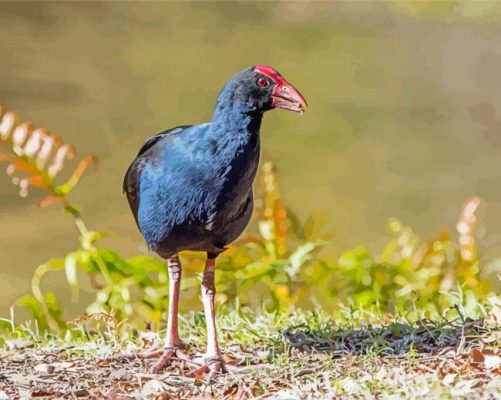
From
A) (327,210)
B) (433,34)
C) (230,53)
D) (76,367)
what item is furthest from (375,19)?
(76,367)

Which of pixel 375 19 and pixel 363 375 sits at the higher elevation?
pixel 375 19

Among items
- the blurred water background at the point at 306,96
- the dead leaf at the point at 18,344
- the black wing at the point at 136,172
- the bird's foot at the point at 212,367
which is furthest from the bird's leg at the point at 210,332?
the blurred water background at the point at 306,96

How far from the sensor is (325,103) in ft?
32.1

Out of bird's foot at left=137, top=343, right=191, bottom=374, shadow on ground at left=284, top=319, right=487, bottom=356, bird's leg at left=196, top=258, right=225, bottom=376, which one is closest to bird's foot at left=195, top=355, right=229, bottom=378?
bird's leg at left=196, top=258, right=225, bottom=376

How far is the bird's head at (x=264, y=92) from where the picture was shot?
3.59 metres

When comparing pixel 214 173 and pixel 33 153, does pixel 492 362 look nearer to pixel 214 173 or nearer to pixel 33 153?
pixel 214 173

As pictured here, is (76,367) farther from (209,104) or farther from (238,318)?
(209,104)

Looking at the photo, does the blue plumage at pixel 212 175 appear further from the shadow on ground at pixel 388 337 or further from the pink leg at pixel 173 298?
the shadow on ground at pixel 388 337

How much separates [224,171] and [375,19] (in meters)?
8.99

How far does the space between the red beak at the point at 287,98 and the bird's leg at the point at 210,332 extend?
26.3 inches

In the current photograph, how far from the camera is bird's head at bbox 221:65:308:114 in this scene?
3.59 metres

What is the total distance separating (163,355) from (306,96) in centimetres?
600

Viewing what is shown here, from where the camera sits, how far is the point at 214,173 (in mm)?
3605

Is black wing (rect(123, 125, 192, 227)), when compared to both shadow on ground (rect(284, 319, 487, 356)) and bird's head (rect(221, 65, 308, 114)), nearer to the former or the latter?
bird's head (rect(221, 65, 308, 114))
